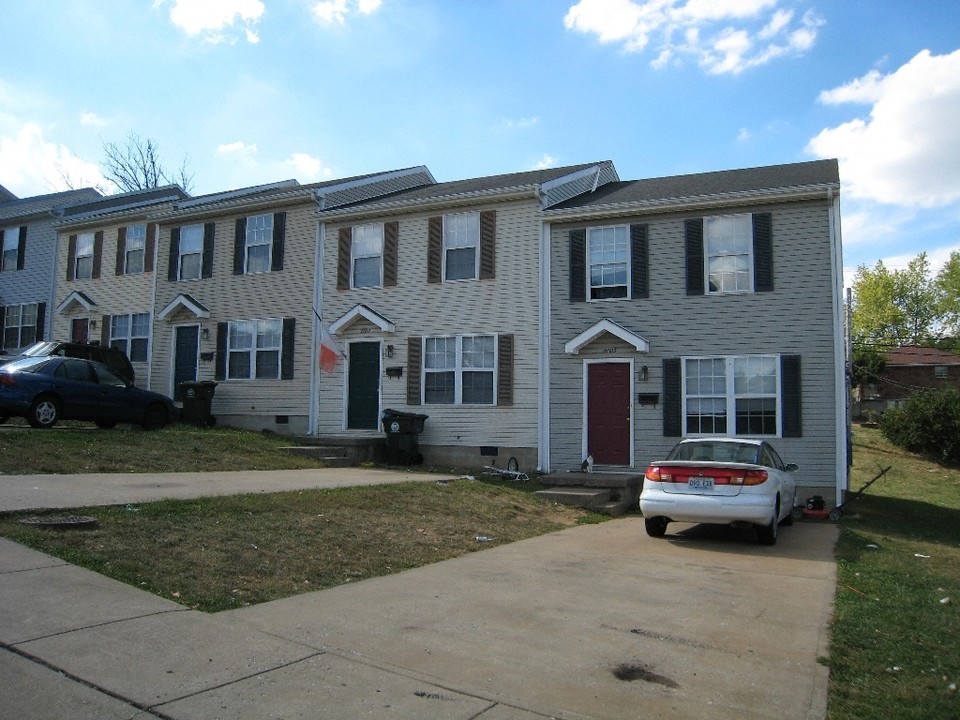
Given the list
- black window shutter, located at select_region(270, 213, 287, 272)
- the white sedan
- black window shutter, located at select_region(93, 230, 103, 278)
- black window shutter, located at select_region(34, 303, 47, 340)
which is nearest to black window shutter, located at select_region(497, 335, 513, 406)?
black window shutter, located at select_region(270, 213, 287, 272)

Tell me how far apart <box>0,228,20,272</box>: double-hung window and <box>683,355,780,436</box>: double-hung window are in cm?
2277

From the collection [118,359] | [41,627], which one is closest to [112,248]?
[118,359]

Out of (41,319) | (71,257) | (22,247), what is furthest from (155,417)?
(22,247)

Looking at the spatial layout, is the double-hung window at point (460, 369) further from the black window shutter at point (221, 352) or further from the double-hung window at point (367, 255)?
the black window shutter at point (221, 352)

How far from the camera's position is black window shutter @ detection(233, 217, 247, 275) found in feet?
68.3

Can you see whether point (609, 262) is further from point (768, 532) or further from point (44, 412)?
point (44, 412)

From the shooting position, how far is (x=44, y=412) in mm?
14688

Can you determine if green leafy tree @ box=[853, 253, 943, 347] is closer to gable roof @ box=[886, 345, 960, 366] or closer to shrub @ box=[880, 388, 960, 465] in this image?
gable roof @ box=[886, 345, 960, 366]

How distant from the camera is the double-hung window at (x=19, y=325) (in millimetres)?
25172

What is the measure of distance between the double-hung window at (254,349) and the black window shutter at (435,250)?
4.46 metres

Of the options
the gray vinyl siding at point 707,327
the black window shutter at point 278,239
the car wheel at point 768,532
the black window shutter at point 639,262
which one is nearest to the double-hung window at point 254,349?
the black window shutter at point 278,239

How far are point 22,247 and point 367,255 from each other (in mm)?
14354

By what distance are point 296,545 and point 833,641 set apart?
186 inches

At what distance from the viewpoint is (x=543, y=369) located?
16.9m
